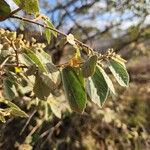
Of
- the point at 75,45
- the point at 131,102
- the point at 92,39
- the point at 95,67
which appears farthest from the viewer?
the point at 131,102

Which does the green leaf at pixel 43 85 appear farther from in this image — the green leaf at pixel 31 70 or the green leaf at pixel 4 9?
the green leaf at pixel 4 9

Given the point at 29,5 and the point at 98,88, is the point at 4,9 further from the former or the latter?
the point at 98,88

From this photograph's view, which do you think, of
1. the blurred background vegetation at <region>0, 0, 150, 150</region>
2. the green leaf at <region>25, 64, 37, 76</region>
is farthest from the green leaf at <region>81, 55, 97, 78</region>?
the blurred background vegetation at <region>0, 0, 150, 150</region>

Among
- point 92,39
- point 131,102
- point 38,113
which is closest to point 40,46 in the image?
point 38,113

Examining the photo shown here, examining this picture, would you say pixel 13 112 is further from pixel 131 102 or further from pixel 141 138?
pixel 131 102

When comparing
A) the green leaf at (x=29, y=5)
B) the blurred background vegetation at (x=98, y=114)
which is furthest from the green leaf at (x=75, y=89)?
the blurred background vegetation at (x=98, y=114)

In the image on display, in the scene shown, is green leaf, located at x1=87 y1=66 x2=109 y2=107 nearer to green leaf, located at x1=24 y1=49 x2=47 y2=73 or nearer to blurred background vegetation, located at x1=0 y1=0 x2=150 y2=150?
green leaf, located at x1=24 y1=49 x2=47 y2=73
